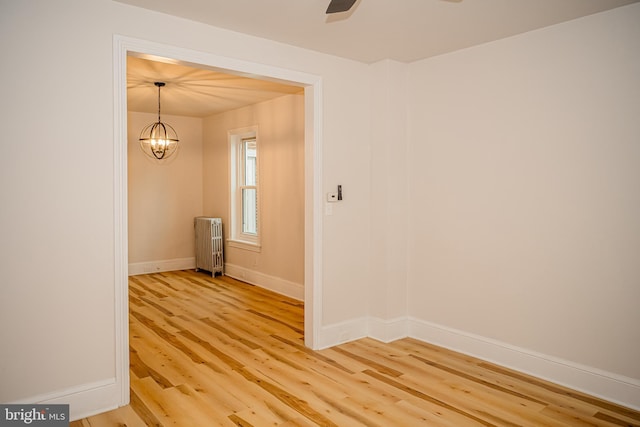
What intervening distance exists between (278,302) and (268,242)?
3.20 feet

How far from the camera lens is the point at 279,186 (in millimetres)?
5992

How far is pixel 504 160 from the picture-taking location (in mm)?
3531

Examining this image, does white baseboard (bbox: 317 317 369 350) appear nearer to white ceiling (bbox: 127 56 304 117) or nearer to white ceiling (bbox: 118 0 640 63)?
white ceiling (bbox: 118 0 640 63)

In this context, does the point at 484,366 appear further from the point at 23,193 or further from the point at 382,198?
the point at 23,193

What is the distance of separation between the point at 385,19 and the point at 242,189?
4.33 m

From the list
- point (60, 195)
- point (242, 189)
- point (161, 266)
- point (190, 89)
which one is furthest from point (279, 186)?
point (60, 195)

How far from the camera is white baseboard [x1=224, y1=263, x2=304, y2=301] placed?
224 inches

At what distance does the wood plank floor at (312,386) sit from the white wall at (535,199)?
32 centimetres

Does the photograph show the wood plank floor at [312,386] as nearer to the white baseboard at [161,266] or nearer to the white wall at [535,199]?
the white wall at [535,199]

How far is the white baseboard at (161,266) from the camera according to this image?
23.4ft

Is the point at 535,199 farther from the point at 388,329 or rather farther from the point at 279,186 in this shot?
the point at 279,186

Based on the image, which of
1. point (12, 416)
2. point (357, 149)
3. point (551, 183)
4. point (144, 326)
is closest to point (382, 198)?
point (357, 149)

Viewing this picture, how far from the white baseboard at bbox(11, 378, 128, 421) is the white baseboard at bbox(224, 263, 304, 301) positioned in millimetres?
2936

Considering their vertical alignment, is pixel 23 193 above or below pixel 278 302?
above
